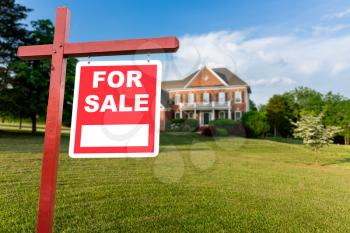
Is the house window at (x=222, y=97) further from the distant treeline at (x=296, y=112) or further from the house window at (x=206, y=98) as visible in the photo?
the distant treeline at (x=296, y=112)

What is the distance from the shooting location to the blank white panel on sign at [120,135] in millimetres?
1707

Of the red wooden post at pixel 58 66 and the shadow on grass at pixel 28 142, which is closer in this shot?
the red wooden post at pixel 58 66

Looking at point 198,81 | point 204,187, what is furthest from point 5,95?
point 198,81

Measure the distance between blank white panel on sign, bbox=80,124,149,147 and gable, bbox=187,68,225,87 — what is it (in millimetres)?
34754

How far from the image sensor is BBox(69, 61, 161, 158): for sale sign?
1.71 m

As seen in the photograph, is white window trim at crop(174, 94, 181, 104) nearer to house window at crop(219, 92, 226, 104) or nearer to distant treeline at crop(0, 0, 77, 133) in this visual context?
house window at crop(219, 92, 226, 104)

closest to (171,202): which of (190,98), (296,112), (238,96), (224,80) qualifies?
(238,96)

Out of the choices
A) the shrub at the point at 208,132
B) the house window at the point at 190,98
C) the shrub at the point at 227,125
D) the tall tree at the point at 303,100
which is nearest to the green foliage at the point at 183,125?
the shrub at the point at 227,125

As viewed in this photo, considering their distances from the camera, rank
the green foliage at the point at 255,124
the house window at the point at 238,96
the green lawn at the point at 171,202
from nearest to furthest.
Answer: the green lawn at the point at 171,202 < the green foliage at the point at 255,124 < the house window at the point at 238,96

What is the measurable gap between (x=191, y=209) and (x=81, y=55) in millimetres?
3361

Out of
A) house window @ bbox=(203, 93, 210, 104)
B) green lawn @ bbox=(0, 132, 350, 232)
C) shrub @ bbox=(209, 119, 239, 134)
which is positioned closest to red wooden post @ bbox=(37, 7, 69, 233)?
green lawn @ bbox=(0, 132, 350, 232)

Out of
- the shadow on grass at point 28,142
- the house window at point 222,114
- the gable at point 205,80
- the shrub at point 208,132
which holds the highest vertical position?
the gable at point 205,80

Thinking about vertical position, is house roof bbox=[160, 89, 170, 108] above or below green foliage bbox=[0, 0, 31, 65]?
below

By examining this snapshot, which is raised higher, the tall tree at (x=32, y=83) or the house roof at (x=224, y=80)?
the house roof at (x=224, y=80)
